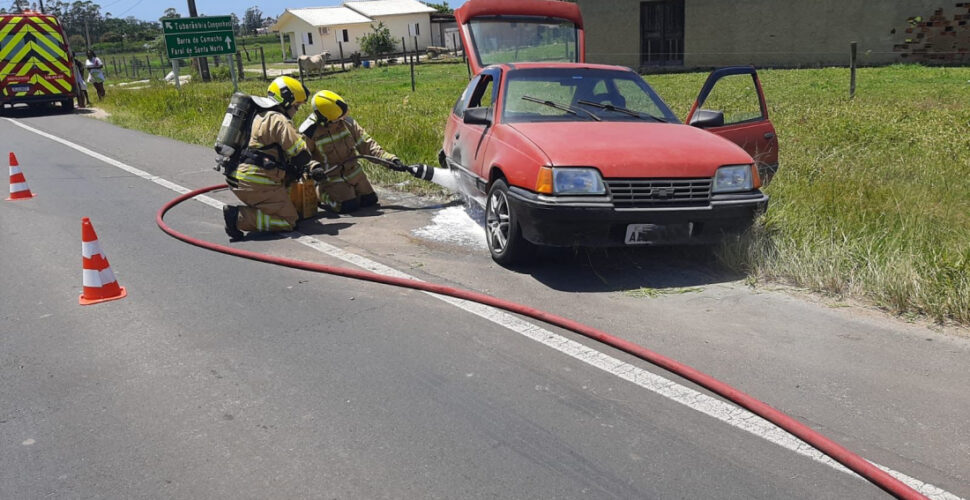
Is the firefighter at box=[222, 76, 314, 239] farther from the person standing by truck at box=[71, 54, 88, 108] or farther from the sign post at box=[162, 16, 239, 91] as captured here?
the person standing by truck at box=[71, 54, 88, 108]

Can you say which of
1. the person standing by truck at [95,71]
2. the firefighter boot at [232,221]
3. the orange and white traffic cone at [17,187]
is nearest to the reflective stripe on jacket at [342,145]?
the firefighter boot at [232,221]

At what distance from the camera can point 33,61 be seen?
866 inches

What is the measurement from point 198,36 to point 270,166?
12.6 meters

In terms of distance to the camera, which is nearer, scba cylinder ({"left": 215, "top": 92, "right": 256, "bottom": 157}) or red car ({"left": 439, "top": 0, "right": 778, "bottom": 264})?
red car ({"left": 439, "top": 0, "right": 778, "bottom": 264})

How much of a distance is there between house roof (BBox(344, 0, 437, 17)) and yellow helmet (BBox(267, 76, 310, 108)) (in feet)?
181

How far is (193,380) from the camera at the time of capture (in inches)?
161

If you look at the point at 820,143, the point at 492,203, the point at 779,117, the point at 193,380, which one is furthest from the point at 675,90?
the point at 193,380

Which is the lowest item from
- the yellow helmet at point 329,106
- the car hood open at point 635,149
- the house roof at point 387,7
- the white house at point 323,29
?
the car hood open at point 635,149

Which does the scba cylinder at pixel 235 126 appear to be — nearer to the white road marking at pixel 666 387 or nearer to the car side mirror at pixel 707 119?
the white road marking at pixel 666 387

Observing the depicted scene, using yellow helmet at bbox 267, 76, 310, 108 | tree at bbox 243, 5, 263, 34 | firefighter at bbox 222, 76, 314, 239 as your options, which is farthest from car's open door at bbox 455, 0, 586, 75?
tree at bbox 243, 5, 263, 34

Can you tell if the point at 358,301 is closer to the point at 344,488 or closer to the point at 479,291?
the point at 479,291

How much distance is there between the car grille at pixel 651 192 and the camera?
5.21 m

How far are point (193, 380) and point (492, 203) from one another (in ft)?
8.98

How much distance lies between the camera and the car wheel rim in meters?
5.86
